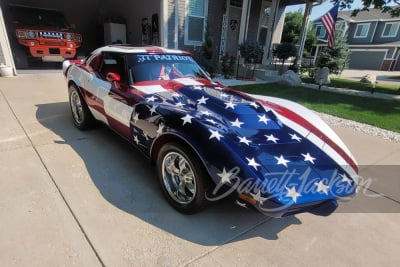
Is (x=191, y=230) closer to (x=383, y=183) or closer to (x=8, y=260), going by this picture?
(x=8, y=260)

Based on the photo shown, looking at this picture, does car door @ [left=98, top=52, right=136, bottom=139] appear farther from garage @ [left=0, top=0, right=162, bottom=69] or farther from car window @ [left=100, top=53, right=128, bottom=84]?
garage @ [left=0, top=0, right=162, bottom=69]

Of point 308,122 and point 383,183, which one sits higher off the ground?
point 308,122

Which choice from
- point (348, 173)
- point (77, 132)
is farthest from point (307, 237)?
point (77, 132)

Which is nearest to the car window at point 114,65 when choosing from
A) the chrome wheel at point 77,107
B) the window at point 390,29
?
the chrome wheel at point 77,107

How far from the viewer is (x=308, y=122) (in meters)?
2.61

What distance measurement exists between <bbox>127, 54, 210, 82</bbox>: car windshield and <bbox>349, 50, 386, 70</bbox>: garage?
33.2 metres

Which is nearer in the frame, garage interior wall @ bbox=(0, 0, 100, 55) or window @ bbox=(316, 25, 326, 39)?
garage interior wall @ bbox=(0, 0, 100, 55)

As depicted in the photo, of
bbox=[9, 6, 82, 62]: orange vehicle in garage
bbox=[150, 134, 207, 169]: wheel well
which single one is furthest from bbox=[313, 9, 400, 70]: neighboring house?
bbox=[150, 134, 207, 169]: wheel well

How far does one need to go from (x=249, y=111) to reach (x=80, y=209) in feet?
6.18

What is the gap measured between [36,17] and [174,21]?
6.01 metres

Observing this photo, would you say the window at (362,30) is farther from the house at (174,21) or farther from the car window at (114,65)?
the car window at (114,65)

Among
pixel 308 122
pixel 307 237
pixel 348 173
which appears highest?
pixel 308 122

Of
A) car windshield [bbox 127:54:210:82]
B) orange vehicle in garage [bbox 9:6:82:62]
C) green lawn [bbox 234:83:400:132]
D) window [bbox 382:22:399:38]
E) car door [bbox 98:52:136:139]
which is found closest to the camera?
car door [bbox 98:52:136:139]

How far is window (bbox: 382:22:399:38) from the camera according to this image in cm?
3017
